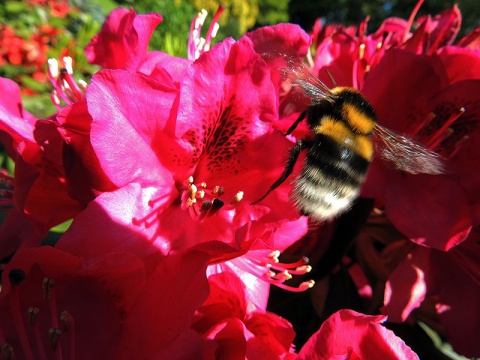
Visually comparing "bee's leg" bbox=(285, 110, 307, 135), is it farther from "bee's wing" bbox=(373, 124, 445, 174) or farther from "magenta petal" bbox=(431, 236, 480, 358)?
"magenta petal" bbox=(431, 236, 480, 358)

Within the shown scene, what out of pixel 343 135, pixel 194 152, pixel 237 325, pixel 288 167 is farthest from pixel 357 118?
pixel 237 325

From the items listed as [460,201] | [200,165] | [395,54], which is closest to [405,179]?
[460,201]

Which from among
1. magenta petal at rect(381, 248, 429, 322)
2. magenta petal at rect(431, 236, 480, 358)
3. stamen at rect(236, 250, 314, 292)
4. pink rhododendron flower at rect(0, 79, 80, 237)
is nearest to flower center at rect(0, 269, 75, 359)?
pink rhododendron flower at rect(0, 79, 80, 237)

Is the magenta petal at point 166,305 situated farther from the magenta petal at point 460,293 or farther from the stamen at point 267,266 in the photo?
the magenta petal at point 460,293

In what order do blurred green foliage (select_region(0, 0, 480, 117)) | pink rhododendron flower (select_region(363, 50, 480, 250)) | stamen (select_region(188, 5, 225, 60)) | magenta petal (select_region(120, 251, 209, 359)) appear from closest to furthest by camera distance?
magenta petal (select_region(120, 251, 209, 359)) < pink rhododendron flower (select_region(363, 50, 480, 250)) < stamen (select_region(188, 5, 225, 60)) < blurred green foliage (select_region(0, 0, 480, 117))

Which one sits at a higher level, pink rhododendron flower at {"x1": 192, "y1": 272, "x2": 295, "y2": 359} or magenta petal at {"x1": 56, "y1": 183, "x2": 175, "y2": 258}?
magenta petal at {"x1": 56, "y1": 183, "x2": 175, "y2": 258}
